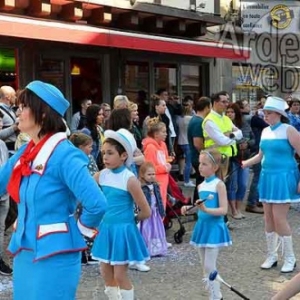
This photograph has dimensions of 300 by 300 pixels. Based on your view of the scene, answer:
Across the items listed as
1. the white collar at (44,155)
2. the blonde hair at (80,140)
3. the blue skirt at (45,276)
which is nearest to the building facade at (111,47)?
the blonde hair at (80,140)

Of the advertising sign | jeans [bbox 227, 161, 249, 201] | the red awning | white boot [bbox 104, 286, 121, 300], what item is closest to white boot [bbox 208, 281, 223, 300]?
white boot [bbox 104, 286, 121, 300]

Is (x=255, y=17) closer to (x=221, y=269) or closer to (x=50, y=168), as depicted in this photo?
(x=221, y=269)

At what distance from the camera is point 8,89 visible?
23.5 feet

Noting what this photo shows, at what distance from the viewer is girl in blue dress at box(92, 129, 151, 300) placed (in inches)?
171

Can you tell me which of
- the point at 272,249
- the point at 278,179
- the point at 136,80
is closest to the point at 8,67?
the point at 136,80

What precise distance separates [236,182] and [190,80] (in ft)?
21.6

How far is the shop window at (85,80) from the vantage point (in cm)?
1179

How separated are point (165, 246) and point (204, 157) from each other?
6.49 feet

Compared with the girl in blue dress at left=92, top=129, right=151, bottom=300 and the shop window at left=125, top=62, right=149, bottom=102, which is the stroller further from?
the shop window at left=125, top=62, right=149, bottom=102

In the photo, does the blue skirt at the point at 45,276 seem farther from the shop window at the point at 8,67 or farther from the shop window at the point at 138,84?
the shop window at the point at 138,84

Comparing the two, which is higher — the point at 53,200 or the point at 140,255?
the point at 53,200

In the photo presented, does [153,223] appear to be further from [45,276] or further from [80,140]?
[45,276]

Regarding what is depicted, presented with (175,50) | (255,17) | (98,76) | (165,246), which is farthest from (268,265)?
(255,17)

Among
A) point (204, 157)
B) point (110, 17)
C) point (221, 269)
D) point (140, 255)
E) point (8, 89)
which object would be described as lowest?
point (221, 269)
